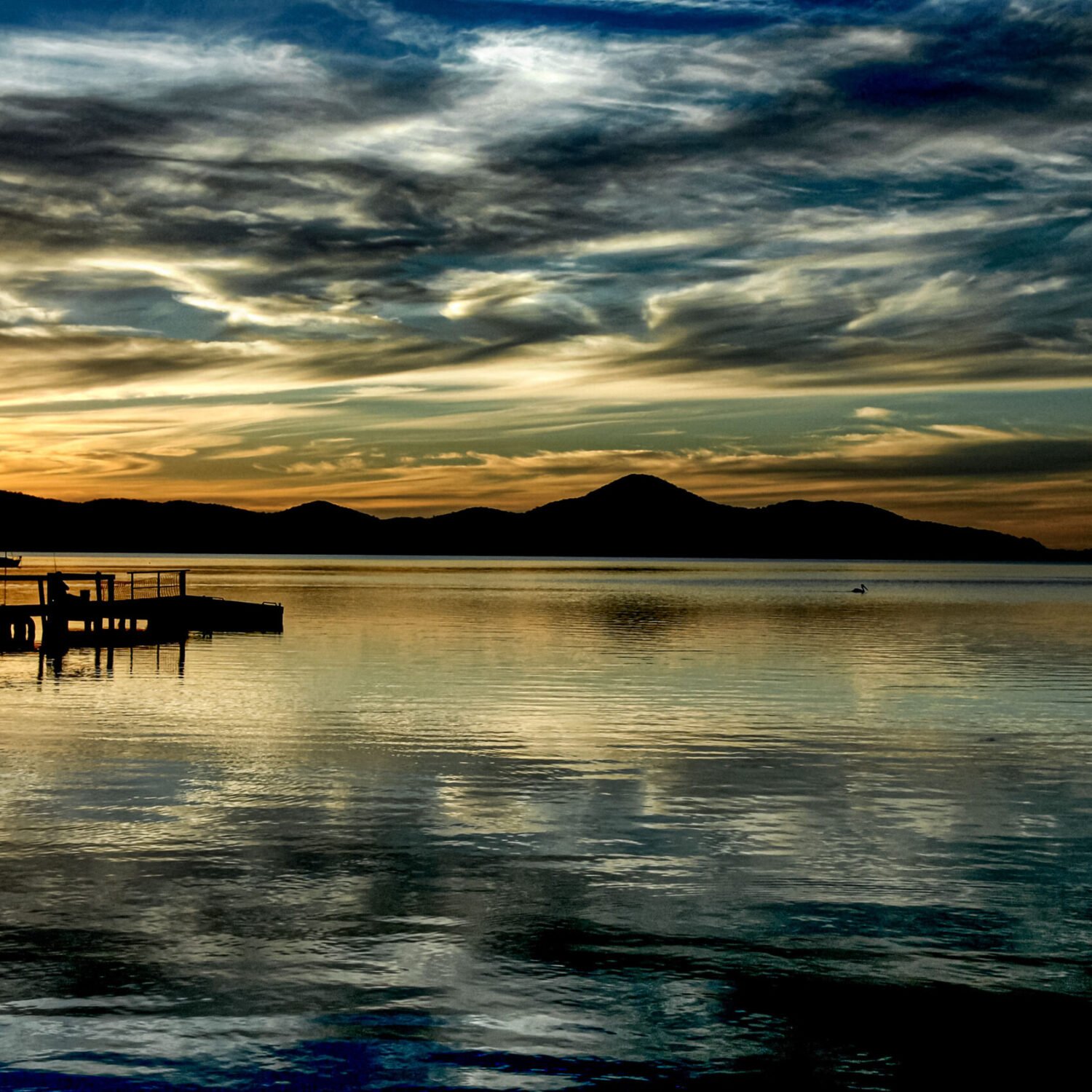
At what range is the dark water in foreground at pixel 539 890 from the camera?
1073 cm

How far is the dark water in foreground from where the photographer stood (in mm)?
→ 10734

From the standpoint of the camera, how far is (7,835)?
18641 millimetres

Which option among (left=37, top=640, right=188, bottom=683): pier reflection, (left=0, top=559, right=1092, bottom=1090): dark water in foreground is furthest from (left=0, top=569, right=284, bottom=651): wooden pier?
(left=0, top=559, right=1092, bottom=1090): dark water in foreground

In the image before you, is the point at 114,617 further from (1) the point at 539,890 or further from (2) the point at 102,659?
(1) the point at 539,890

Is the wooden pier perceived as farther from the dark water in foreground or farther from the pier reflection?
the dark water in foreground

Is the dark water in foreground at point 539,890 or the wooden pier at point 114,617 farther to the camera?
the wooden pier at point 114,617

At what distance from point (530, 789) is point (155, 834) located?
7.10 meters

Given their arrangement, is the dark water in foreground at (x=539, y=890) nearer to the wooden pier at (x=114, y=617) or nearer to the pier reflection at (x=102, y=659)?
the pier reflection at (x=102, y=659)

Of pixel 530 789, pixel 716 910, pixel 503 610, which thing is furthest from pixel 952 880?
pixel 503 610

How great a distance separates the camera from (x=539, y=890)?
1588cm

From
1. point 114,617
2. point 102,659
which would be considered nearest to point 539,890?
point 102,659

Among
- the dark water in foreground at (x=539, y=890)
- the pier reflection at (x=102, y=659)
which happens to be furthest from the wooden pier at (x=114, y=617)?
the dark water in foreground at (x=539, y=890)

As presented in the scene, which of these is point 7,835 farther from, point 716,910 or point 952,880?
point 952,880

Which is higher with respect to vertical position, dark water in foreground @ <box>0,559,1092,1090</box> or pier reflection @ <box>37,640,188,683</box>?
dark water in foreground @ <box>0,559,1092,1090</box>
